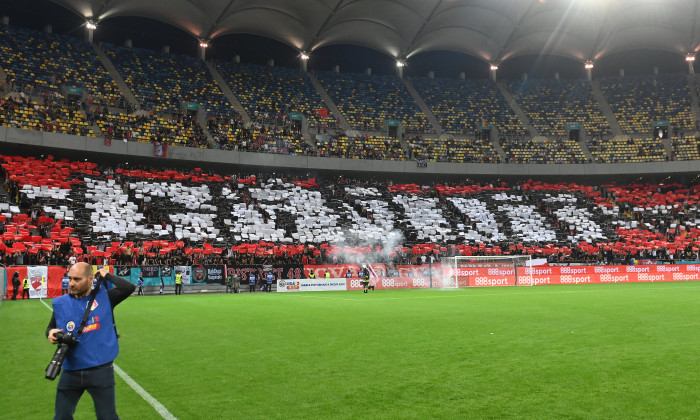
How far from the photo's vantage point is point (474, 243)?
5134 cm

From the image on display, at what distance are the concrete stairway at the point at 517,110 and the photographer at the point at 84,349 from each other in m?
65.8

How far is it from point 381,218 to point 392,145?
11.3 metres

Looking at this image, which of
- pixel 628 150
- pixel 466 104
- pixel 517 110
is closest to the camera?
pixel 628 150

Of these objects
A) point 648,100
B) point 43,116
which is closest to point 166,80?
point 43,116

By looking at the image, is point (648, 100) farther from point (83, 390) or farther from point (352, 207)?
point (83, 390)

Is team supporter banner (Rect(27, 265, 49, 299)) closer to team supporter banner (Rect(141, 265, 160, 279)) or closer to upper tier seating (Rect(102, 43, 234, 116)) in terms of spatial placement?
team supporter banner (Rect(141, 265, 160, 279))

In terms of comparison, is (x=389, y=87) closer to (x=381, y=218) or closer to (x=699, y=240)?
(x=381, y=218)

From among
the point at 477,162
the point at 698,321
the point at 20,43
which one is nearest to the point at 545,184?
the point at 477,162

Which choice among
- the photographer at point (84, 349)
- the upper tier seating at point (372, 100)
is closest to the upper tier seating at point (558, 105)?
the upper tier seating at point (372, 100)

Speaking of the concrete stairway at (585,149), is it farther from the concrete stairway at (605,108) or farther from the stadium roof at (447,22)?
the stadium roof at (447,22)

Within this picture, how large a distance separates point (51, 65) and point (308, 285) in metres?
33.4

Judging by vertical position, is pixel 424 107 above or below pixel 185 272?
above

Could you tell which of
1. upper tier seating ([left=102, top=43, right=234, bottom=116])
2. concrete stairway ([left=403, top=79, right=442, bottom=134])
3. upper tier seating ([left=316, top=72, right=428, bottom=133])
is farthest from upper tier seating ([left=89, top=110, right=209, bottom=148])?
concrete stairway ([left=403, top=79, right=442, bottom=134])

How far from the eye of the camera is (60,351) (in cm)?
485
